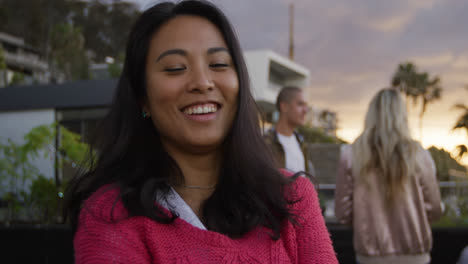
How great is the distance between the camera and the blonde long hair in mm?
2539

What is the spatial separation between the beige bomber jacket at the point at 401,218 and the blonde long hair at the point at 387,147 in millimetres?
69

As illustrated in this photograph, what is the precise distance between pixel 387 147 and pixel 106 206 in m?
2.08

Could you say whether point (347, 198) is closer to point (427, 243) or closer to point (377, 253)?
point (377, 253)

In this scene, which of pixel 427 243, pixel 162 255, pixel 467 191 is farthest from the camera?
pixel 467 191

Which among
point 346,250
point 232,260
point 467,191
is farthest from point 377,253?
point 467,191

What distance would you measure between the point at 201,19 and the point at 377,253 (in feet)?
6.93

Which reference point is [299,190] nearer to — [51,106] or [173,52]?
[173,52]

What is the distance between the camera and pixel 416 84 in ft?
125

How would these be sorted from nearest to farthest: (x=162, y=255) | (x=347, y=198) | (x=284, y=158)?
(x=162, y=255), (x=347, y=198), (x=284, y=158)

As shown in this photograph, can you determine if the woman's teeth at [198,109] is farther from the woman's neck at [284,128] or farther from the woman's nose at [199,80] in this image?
the woman's neck at [284,128]

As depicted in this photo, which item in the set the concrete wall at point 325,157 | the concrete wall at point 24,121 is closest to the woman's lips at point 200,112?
the concrete wall at point 24,121

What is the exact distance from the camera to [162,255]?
0.99 meters

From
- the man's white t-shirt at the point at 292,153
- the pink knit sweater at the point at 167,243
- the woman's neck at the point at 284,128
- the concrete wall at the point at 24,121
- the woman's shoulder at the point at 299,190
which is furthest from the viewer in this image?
the concrete wall at the point at 24,121

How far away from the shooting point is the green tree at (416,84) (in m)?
38.3
